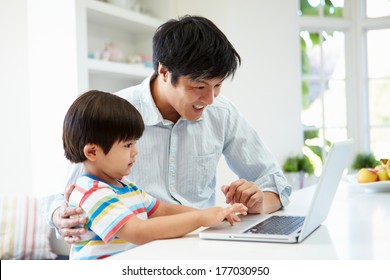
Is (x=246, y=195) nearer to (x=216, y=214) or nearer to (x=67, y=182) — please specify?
(x=216, y=214)

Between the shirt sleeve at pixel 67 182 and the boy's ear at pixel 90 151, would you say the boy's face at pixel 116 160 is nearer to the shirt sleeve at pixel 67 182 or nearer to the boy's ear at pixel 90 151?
the boy's ear at pixel 90 151

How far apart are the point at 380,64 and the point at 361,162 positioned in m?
1.01

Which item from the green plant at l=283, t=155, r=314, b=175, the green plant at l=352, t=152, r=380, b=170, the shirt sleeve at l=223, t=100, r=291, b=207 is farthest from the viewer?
the green plant at l=352, t=152, r=380, b=170

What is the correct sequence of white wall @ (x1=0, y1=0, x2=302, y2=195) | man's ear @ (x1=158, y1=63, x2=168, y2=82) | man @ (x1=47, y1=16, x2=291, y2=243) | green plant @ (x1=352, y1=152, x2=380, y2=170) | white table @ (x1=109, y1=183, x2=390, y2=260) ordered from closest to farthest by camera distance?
white table @ (x1=109, y1=183, x2=390, y2=260)
man @ (x1=47, y1=16, x2=291, y2=243)
man's ear @ (x1=158, y1=63, x2=168, y2=82)
white wall @ (x1=0, y1=0, x2=302, y2=195)
green plant @ (x1=352, y1=152, x2=380, y2=170)

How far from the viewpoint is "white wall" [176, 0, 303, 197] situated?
4211mm

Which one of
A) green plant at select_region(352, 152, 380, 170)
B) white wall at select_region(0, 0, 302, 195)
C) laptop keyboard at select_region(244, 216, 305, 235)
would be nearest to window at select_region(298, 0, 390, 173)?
green plant at select_region(352, 152, 380, 170)

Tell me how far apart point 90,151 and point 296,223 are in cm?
52

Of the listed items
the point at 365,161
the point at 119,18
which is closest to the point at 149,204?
the point at 119,18

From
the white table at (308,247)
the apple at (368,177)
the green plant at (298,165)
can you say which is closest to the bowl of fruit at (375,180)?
the apple at (368,177)

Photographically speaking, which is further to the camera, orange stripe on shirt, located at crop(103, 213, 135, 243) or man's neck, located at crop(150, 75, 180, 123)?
man's neck, located at crop(150, 75, 180, 123)

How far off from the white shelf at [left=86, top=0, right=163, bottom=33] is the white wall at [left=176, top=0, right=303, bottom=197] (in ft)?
1.44

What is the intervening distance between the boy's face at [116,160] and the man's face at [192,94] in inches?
12.1

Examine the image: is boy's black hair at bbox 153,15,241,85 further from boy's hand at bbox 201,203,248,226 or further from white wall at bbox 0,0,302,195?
white wall at bbox 0,0,302,195

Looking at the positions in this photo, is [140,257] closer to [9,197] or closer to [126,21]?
[9,197]
